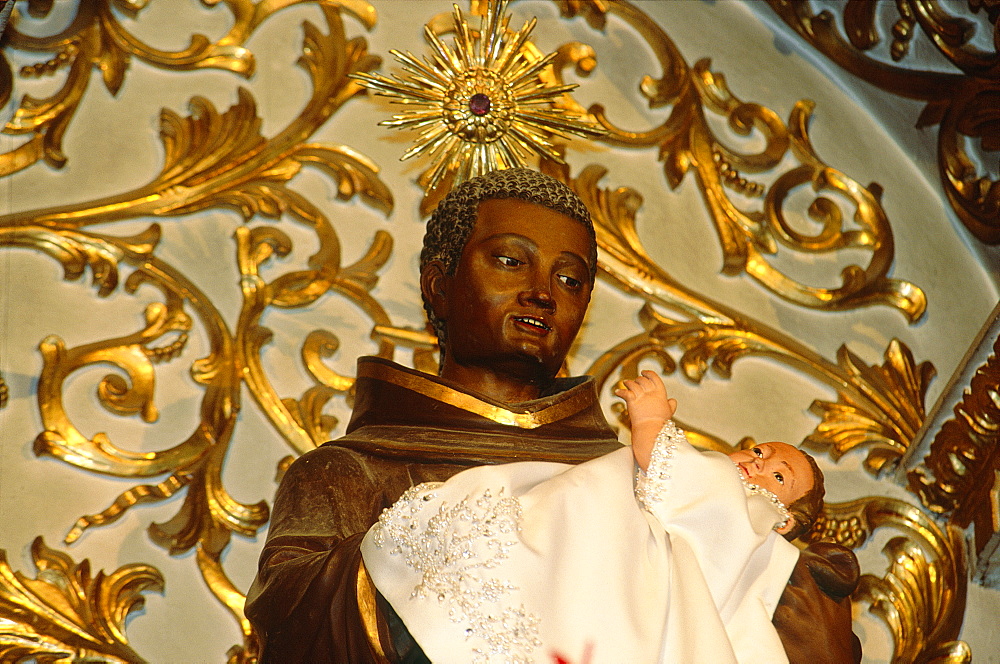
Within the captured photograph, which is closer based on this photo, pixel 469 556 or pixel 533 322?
pixel 469 556

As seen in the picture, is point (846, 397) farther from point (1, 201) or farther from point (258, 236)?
point (1, 201)

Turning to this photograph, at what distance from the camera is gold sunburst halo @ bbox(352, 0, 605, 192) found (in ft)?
8.59

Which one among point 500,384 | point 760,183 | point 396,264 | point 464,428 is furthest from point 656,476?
point 760,183

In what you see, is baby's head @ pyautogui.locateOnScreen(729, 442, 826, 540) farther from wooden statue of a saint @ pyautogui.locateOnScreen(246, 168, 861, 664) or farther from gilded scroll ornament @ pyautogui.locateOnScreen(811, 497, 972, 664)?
gilded scroll ornament @ pyautogui.locateOnScreen(811, 497, 972, 664)

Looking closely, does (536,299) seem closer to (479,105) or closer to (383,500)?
(383,500)

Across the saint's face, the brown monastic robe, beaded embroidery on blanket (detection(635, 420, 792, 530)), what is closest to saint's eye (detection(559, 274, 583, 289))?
the saint's face

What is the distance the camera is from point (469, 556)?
5.38 feet

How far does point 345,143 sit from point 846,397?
1.15 m

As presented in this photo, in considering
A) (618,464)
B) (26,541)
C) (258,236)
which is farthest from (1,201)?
(618,464)

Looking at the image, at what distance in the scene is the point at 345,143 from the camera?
114 inches

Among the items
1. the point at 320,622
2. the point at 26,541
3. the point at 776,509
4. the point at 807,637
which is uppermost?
the point at 776,509

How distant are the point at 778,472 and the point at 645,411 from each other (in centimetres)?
26

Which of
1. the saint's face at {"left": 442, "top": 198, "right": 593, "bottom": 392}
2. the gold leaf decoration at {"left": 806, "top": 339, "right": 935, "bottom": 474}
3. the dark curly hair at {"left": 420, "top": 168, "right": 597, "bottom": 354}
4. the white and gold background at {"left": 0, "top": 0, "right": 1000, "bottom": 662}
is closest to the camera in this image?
the saint's face at {"left": 442, "top": 198, "right": 593, "bottom": 392}

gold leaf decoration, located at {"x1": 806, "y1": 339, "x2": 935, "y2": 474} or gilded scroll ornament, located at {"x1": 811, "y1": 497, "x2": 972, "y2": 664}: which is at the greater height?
gold leaf decoration, located at {"x1": 806, "y1": 339, "x2": 935, "y2": 474}
